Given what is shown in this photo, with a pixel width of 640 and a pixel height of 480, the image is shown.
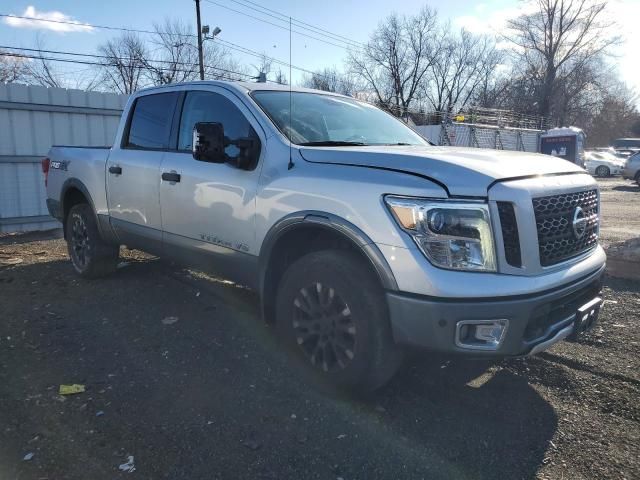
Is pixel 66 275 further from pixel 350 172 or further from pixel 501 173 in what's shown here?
pixel 501 173

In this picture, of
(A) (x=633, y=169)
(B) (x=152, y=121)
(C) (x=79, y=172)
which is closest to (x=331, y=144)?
(B) (x=152, y=121)

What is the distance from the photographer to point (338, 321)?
3074 millimetres

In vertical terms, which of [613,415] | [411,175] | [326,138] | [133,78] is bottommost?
[613,415]

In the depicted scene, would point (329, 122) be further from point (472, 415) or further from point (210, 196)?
point (472, 415)

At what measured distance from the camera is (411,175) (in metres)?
2.79

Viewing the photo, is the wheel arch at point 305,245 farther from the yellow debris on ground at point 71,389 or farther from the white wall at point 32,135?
the white wall at point 32,135

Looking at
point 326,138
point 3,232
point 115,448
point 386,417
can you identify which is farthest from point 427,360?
point 3,232

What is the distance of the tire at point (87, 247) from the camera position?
224 inches

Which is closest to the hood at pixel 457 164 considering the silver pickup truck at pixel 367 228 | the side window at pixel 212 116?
the silver pickup truck at pixel 367 228

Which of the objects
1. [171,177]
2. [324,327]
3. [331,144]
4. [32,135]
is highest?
[32,135]

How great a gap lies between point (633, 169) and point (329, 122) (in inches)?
879

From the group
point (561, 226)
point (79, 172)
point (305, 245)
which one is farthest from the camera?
point (79, 172)

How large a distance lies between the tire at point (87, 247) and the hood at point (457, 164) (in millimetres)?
3320

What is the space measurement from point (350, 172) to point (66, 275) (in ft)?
15.3
